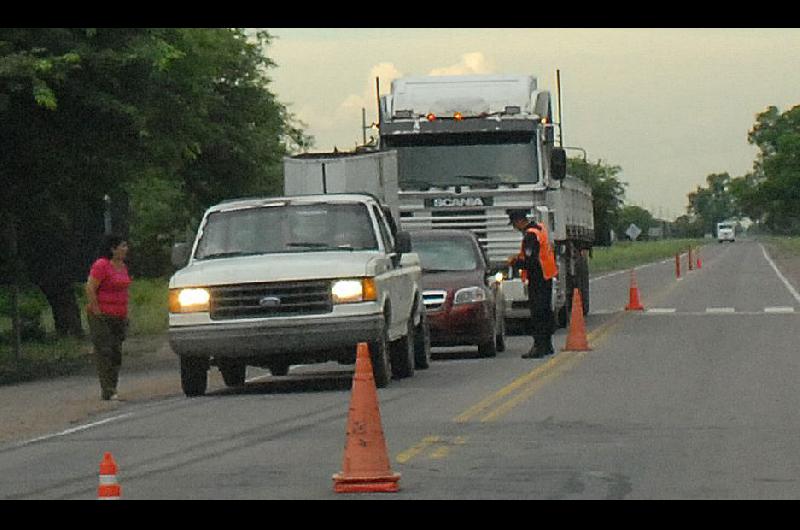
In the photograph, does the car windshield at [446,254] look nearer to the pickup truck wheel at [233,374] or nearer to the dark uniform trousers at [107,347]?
the pickup truck wheel at [233,374]

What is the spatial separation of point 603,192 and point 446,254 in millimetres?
72462

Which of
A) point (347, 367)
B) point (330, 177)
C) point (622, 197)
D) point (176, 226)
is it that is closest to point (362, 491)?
point (347, 367)

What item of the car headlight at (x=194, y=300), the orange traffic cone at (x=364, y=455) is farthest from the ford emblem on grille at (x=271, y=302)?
the orange traffic cone at (x=364, y=455)

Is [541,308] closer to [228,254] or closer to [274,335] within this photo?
[228,254]

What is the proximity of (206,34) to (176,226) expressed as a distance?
29.8m

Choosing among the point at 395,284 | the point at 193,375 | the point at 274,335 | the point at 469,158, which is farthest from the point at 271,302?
the point at 469,158

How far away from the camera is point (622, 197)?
5399 inches

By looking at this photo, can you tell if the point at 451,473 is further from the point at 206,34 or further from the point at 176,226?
the point at 176,226

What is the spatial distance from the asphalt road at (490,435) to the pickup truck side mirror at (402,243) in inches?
58.6

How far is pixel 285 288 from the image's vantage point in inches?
827

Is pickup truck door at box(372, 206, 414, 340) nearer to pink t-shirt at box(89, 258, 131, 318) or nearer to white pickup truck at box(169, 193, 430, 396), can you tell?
white pickup truck at box(169, 193, 430, 396)

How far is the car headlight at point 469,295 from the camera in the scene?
2642cm

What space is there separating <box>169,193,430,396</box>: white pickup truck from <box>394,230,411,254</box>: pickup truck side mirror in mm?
11

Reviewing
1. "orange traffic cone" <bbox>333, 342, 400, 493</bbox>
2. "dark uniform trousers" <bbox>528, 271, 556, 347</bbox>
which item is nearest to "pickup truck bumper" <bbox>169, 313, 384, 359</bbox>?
"dark uniform trousers" <bbox>528, 271, 556, 347</bbox>
